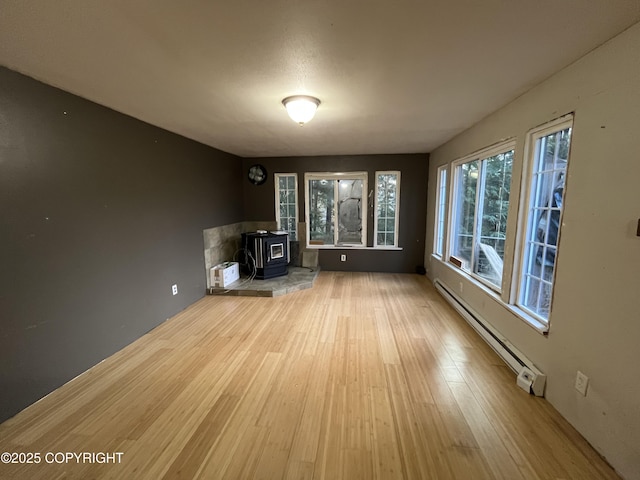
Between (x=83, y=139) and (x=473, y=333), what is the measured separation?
13.0ft

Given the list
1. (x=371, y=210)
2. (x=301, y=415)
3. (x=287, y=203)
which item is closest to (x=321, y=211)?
(x=287, y=203)

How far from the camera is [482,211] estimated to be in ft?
9.83

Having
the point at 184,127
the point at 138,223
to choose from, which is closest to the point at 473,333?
the point at 138,223

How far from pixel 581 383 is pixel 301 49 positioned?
8.22ft

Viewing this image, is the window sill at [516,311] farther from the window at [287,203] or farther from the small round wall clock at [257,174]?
the small round wall clock at [257,174]

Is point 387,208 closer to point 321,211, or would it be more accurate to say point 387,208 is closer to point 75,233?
point 321,211

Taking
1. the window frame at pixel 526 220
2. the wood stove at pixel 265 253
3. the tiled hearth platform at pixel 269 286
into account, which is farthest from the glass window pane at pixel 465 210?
the wood stove at pixel 265 253

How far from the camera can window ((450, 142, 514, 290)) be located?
8.50 feet

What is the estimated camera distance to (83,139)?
6.88ft

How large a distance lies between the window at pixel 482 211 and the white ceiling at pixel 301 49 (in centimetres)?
64

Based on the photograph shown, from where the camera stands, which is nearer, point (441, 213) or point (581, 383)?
point (581, 383)

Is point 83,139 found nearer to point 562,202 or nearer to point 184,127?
point 184,127

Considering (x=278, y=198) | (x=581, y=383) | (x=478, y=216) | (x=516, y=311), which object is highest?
(x=278, y=198)

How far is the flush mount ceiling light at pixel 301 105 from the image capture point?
6.91 feet
